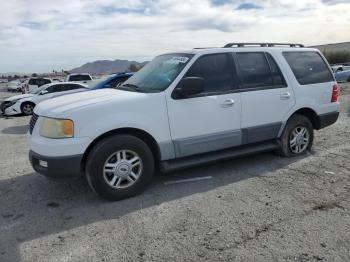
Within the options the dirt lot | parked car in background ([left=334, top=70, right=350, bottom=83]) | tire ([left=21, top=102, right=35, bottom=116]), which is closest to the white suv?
the dirt lot

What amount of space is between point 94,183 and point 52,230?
2.45ft

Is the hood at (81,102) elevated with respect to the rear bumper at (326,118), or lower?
elevated

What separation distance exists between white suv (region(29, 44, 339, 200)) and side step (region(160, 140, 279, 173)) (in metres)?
0.01

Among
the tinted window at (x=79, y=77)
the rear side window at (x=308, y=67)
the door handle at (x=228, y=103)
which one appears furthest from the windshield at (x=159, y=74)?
the tinted window at (x=79, y=77)

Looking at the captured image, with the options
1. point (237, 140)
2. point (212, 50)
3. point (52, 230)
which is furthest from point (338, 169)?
point (52, 230)

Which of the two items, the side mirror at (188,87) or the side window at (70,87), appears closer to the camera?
the side mirror at (188,87)

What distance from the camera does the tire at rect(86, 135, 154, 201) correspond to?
442 centimetres

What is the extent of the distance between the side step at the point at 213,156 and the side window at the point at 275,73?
3.07ft

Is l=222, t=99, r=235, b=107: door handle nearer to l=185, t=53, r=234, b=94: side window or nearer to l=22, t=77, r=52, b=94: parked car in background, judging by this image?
l=185, t=53, r=234, b=94: side window

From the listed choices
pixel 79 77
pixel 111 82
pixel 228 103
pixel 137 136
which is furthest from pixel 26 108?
pixel 228 103

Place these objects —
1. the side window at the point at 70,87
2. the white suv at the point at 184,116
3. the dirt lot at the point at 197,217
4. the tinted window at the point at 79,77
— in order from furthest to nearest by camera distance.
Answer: the tinted window at the point at 79,77 < the side window at the point at 70,87 < the white suv at the point at 184,116 < the dirt lot at the point at 197,217

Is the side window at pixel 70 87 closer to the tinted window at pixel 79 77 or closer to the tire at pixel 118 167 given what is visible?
the tinted window at pixel 79 77

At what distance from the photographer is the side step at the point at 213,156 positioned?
4926mm

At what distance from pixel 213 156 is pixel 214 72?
3.91 ft
